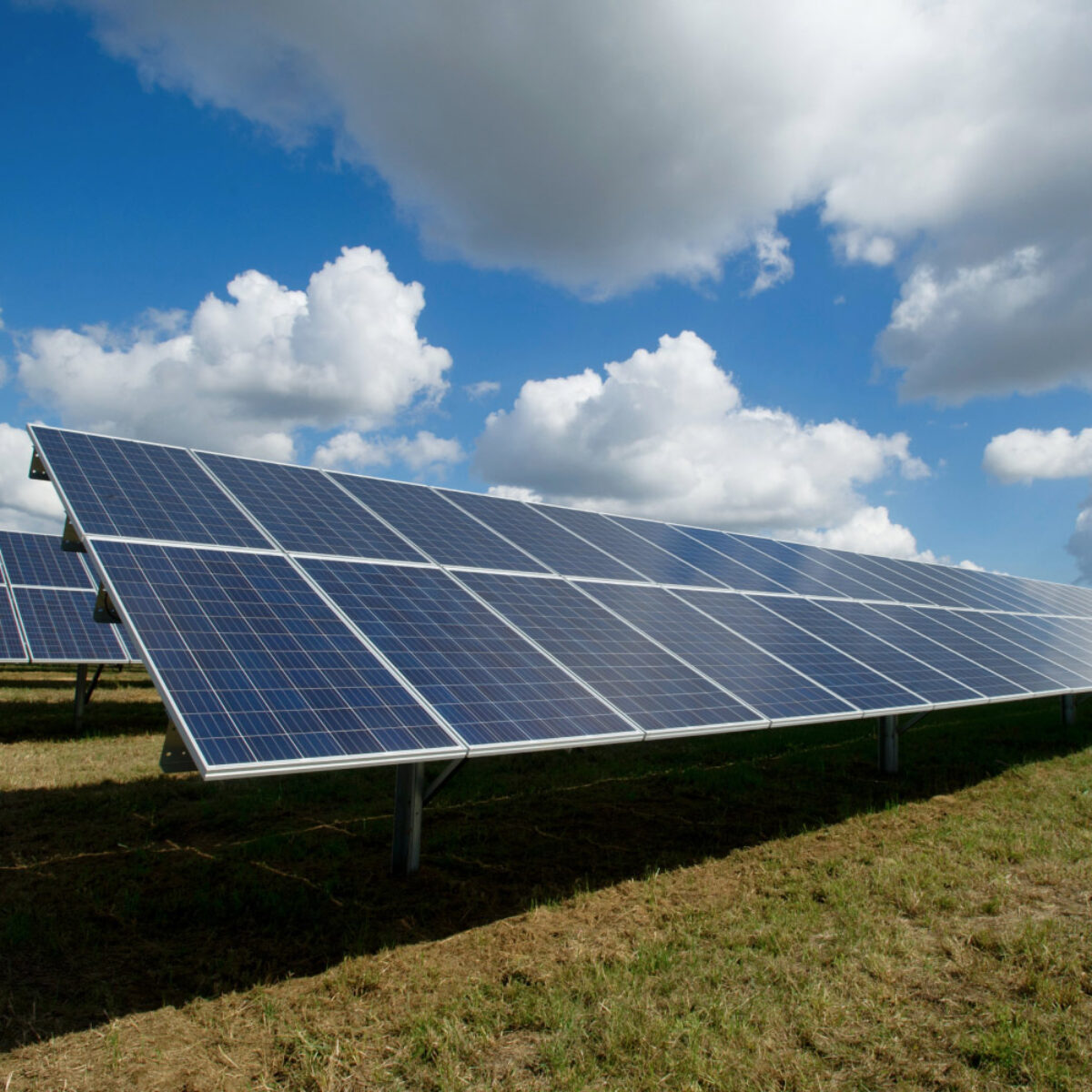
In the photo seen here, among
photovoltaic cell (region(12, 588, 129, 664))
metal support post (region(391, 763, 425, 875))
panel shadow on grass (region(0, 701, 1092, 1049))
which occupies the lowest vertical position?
panel shadow on grass (region(0, 701, 1092, 1049))

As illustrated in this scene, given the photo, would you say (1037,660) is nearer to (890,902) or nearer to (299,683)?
(890,902)

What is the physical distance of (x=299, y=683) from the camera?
814cm

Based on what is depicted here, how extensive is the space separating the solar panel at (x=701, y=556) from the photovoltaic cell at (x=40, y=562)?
17920mm

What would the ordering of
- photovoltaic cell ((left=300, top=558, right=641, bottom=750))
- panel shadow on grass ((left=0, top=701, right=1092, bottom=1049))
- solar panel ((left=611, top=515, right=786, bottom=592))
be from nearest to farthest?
1. panel shadow on grass ((left=0, top=701, right=1092, bottom=1049))
2. photovoltaic cell ((left=300, top=558, right=641, bottom=750))
3. solar panel ((left=611, top=515, right=786, bottom=592))

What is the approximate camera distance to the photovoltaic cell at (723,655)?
37.1 feet

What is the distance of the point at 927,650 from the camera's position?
55.4 ft

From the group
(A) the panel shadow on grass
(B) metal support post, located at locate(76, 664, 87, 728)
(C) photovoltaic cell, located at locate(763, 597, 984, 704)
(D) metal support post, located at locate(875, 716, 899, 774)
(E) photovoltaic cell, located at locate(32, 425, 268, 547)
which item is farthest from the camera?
(B) metal support post, located at locate(76, 664, 87, 728)

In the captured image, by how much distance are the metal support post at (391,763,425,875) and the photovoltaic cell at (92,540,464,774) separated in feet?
6.31

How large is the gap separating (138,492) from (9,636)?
529 inches

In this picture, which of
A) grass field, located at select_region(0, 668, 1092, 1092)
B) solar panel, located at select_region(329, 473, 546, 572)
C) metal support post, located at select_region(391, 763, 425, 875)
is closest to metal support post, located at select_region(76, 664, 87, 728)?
grass field, located at select_region(0, 668, 1092, 1092)

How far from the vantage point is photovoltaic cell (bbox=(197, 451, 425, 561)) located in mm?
11812

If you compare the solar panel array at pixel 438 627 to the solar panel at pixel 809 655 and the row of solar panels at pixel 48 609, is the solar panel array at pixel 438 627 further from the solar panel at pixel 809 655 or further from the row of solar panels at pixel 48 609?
the row of solar panels at pixel 48 609

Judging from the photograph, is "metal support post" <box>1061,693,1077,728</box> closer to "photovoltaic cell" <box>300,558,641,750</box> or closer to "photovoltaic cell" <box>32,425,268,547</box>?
"photovoltaic cell" <box>300,558,641,750</box>

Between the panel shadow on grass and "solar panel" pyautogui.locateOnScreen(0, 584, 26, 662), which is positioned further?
"solar panel" pyautogui.locateOnScreen(0, 584, 26, 662)
